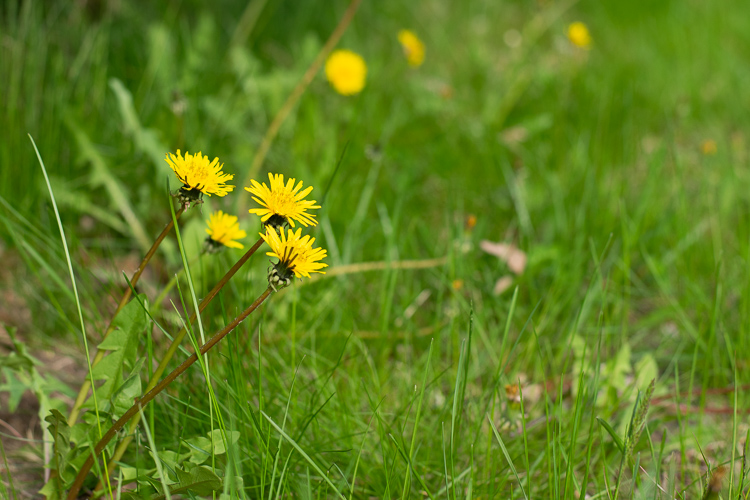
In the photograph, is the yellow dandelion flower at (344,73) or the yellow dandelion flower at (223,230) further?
the yellow dandelion flower at (344,73)

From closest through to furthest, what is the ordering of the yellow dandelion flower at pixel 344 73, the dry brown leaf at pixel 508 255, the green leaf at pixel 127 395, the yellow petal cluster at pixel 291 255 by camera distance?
the yellow petal cluster at pixel 291 255, the green leaf at pixel 127 395, the dry brown leaf at pixel 508 255, the yellow dandelion flower at pixel 344 73

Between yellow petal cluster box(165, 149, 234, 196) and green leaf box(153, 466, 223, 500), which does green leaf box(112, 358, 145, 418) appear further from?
yellow petal cluster box(165, 149, 234, 196)

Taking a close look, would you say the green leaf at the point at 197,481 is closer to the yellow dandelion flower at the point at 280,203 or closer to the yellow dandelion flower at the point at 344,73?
the yellow dandelion flower at the point at 280,203

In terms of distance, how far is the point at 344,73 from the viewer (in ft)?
7.19

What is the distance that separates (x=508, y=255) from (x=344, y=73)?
931 millimetres

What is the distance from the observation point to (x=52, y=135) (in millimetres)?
1706

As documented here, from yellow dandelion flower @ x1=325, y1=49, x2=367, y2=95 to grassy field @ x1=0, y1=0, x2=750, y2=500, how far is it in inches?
5.2

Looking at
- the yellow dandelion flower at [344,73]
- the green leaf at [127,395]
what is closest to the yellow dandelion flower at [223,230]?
the green leaf at [127,395]

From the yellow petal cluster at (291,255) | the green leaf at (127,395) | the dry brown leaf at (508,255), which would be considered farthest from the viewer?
the dry brown leaf at (508,255)

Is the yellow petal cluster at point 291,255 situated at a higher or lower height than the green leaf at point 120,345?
higher

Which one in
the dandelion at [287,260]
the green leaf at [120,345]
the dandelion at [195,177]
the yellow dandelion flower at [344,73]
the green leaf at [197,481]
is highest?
the yellow dandelion flower at [344,73]

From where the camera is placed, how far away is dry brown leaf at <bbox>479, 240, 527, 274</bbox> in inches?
65.9

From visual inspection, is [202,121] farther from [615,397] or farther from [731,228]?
[731,228]

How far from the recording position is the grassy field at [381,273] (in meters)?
1.03
